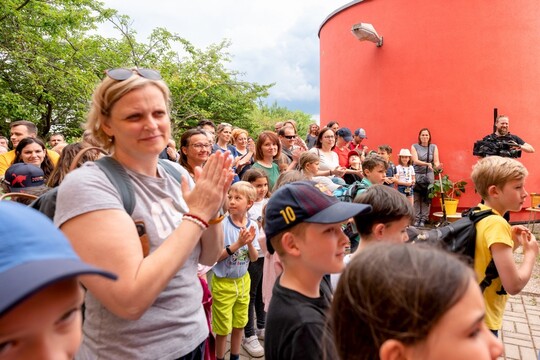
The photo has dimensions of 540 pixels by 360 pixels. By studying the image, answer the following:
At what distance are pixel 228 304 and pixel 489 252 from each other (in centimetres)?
208

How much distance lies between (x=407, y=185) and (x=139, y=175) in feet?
25.9

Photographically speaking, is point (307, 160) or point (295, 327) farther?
point (307, 160)

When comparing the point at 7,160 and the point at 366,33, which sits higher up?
the point at 366,33

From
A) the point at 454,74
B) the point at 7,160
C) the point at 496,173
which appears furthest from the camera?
the point at 454,74

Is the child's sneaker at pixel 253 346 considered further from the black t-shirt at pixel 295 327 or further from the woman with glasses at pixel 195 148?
the black t-shirt at pixel 295 327

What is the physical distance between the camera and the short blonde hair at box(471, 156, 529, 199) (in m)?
2.61

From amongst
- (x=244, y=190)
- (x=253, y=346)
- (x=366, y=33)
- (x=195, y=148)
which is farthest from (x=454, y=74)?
(x=253, y=346)

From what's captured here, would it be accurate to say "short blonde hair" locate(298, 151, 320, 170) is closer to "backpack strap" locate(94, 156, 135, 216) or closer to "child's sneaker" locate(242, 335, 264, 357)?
"child's sneaker" locate(242, 335, 264, 357)

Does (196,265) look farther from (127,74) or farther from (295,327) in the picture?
(127,74)

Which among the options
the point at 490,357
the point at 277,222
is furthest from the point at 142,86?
the point at 490,357

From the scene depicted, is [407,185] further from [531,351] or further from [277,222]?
[277,222]

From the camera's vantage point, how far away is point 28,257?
0.66 meters

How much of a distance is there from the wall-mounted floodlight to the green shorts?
7948 mm

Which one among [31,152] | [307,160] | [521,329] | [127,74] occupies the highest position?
[127,74]
